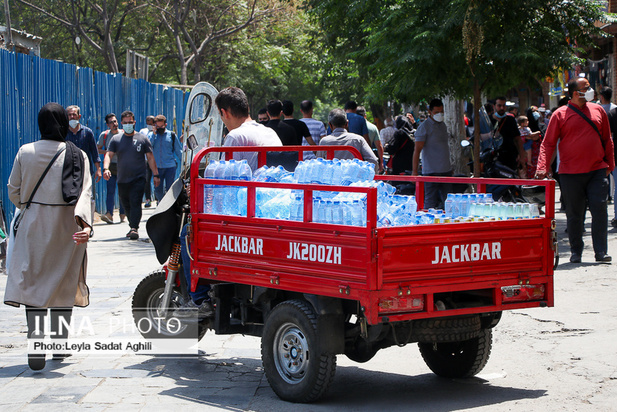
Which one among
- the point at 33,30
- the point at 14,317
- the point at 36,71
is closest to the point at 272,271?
the point at 14,317

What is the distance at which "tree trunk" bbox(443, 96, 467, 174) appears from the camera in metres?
17.5

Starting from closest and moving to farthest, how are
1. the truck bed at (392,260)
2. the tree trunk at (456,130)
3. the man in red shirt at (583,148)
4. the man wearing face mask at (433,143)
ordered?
the truck bed at (392,260) < the man in red shirt at (583,148) < the man wearing face mask at (433,143) < the tree trunk at (456,130)

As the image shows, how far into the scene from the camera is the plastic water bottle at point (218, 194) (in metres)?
5.83

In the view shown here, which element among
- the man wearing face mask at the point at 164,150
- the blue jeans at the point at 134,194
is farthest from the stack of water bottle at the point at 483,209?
the man wearing face mask at the point at 164,150

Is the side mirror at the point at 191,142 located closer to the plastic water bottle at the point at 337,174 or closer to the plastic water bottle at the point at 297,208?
the plastic water bottle at the point at 337,174

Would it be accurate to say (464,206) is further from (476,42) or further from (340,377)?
(476,42)

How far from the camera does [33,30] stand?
38.0 meters

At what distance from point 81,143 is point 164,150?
318 centimetres

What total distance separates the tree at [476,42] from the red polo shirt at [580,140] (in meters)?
1.85

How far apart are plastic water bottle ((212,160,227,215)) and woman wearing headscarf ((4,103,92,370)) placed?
3.53 ft

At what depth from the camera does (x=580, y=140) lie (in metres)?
9.36

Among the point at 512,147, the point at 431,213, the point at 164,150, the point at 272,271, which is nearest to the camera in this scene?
the point at 272,271

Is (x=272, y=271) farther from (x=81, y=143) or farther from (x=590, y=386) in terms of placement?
(x=81, y=143)

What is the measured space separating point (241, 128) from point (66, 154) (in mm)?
1342
